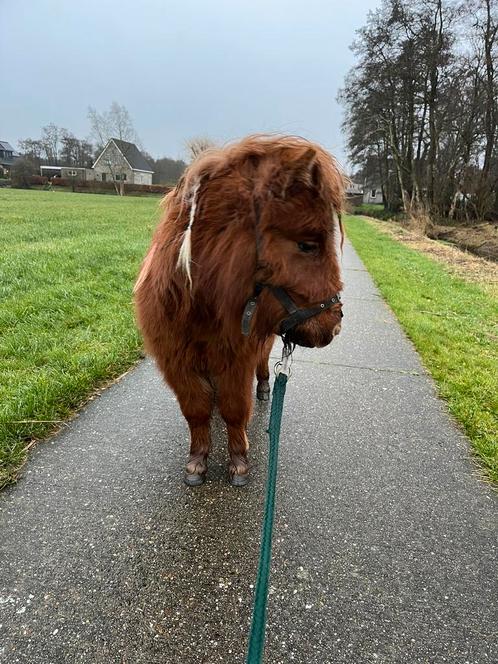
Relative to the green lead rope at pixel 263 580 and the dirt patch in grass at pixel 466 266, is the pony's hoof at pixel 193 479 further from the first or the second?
the dirt patch in grass at pixel 466 266

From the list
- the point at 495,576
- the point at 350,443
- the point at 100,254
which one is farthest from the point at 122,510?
the point at 100,254

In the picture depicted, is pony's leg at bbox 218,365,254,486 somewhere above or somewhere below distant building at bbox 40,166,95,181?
below

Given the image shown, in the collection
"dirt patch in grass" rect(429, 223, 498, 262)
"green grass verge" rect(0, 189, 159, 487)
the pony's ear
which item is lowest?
"green grass verge" rect(0, 189, 159, 487)

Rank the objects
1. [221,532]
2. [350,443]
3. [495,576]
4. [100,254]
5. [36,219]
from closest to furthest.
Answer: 1. [495,576]
2. [221,532]
3. [350,443]
4. [100,254]
5. [36,219]

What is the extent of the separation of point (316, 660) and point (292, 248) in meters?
1.56

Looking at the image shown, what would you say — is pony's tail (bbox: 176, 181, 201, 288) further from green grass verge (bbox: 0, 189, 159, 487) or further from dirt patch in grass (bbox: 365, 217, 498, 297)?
dirt patch in grass (bbox: 365, 217, 498, 297)

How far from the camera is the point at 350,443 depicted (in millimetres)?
3240

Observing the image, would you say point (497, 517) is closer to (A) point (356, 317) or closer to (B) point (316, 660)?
(B) point (316, 660)

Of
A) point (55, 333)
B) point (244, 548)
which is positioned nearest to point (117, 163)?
point (55, 333)

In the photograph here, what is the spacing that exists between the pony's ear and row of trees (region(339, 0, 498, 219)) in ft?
95.8

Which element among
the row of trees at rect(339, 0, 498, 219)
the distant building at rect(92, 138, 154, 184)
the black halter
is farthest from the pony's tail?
the distant building at rect(92, 138, 154, 184)

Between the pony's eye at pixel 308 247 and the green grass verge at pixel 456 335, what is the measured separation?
4.84ft

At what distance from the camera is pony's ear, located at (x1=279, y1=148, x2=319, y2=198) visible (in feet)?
5.44

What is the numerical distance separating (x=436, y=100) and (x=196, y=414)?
31.0m
